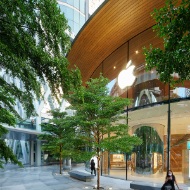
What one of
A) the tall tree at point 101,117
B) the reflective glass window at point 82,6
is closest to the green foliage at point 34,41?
the tall tree at point 101,117

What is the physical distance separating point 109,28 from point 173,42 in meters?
12.6

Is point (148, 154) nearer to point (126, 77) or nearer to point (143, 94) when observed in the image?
point (143, 94)

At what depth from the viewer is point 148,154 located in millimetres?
17219

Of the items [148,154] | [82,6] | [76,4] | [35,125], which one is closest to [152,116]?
[148,154]

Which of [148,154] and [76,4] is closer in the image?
[148,154]

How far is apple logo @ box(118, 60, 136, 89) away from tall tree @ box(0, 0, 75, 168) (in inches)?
534

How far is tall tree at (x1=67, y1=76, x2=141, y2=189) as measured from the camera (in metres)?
13.6

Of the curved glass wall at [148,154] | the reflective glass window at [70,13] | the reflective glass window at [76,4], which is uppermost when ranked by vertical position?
the reflective glass window at [76,4]

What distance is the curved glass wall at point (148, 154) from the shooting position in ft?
55.1

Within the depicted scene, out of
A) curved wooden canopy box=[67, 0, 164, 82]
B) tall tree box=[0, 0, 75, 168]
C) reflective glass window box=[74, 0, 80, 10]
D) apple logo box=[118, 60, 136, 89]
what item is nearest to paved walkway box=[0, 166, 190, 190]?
apple logo box=[118, 60, 136, 89]

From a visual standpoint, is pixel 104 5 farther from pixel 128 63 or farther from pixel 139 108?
pixel 139 108

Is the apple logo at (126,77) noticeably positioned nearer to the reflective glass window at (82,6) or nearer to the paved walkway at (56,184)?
Result: the paved walkway at (56,184)

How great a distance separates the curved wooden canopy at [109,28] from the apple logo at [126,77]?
217 centimetres

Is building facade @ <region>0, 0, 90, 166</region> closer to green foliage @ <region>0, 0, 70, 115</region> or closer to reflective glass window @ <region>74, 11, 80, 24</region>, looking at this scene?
reflective glass window @ <region>74, 11, 80, 24</region>
